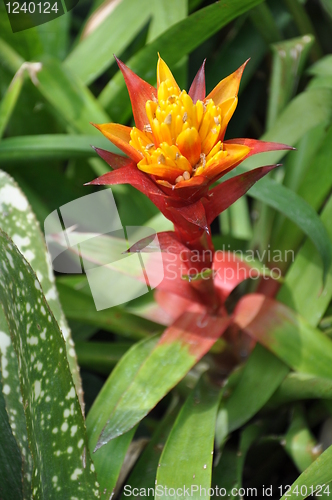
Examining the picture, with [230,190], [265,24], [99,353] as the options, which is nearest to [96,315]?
[99,353]

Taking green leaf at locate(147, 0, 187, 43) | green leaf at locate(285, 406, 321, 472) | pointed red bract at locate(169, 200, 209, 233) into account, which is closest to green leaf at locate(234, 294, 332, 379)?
green leaf at locate(285, 406, 321, 472)

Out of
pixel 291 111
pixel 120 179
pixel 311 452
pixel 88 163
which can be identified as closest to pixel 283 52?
pixel 291 111

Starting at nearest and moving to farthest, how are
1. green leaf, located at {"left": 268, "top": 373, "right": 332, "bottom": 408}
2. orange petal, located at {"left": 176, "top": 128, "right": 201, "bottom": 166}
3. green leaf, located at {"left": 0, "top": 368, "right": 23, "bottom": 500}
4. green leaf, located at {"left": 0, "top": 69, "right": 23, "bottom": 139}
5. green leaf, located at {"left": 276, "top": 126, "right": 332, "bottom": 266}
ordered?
orange petal, located at {"left": 176, "top": 128, "right": 201, "bottom": 166} < green leaf, located at {"left": 0, "top": 368, "right": 23, "bottom": 500} < green leaf, located at {"left": 268, "top": 373, "right": 332, "bottom": 408} < green leaf, located at {"left": 276, "top": 126, "right": 332, "bottom": 266} < green leaf, located at {"left": 0, "top": 69, "right": 23, "bottom": 139}

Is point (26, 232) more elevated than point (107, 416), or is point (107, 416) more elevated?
point (26, 232)

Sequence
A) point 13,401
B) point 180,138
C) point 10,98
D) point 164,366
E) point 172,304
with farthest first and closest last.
A: point 10,98, point 172,304, point 164,366, point 13,401, point 180,138

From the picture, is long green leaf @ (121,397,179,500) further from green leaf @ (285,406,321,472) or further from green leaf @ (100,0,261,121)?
green leaf @ (100,0,261,121)

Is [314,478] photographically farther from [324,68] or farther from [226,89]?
[324,68]
